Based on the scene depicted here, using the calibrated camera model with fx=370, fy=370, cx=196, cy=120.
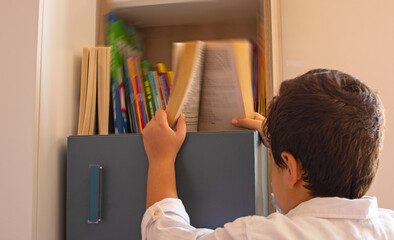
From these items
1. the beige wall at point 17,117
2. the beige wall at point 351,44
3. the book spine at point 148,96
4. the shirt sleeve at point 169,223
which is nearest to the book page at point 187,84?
the book spine at point 148,96

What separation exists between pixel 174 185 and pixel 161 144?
3.6 inches

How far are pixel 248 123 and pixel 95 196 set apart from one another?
391mm

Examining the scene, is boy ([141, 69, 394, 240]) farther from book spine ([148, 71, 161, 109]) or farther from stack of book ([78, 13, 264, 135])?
book spine ([148, 71, 161, 109])

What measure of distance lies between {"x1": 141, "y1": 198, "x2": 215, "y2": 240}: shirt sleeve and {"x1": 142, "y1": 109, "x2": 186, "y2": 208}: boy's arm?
3cm

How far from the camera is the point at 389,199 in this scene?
1346 millimetres

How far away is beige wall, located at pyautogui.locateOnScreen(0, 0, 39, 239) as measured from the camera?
0.81 meters

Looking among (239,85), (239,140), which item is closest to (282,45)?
(239,85)

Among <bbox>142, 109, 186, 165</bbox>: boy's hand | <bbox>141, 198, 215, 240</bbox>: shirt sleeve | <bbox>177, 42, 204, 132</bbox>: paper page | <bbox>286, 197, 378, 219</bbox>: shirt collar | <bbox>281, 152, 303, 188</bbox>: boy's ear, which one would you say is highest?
<bbox>177, 42, 204, 132</bbox>: paper page

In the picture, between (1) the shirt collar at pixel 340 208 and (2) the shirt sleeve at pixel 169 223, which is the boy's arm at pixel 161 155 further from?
(1) the shirt collar at pixel 340 208

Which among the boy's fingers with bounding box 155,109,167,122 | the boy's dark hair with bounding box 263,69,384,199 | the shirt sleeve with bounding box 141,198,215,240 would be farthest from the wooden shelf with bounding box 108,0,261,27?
the shirt sleeve with bounding box 141,198,215,240

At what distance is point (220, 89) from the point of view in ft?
2.92

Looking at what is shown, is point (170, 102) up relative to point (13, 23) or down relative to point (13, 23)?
down

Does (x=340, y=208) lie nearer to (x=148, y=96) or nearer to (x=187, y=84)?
(x=187, y=84)

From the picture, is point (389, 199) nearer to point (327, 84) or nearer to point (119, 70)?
point (327, 84)
